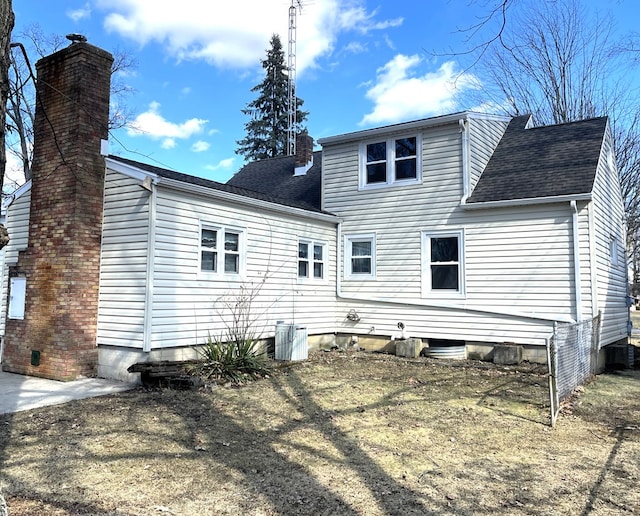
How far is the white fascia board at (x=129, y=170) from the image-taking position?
28.5 feet

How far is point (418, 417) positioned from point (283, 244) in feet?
20.4

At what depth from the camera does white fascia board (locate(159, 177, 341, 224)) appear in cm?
902

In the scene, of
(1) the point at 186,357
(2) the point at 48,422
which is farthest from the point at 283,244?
(2) the point at 48,422

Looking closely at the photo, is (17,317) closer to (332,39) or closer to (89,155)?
(89,155)

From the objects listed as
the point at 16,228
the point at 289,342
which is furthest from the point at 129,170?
the point at 289,342

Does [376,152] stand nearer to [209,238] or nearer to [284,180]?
[284,180]

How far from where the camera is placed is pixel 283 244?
11695 mm

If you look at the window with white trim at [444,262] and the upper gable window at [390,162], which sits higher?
the upper gable window at [390,162]

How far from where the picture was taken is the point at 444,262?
11969mm

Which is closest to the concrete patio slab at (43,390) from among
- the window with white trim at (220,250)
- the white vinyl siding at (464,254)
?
the window with white trim at (220,250)

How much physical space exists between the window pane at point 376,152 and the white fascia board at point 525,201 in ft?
8.96

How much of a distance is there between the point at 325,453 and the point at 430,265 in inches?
310

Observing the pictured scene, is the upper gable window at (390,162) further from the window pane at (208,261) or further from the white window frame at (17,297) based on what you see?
the white window frame at (17,297)

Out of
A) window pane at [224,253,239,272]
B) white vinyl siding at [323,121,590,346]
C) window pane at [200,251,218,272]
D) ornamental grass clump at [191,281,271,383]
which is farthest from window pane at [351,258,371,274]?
window pane at [200,251,218,272]
